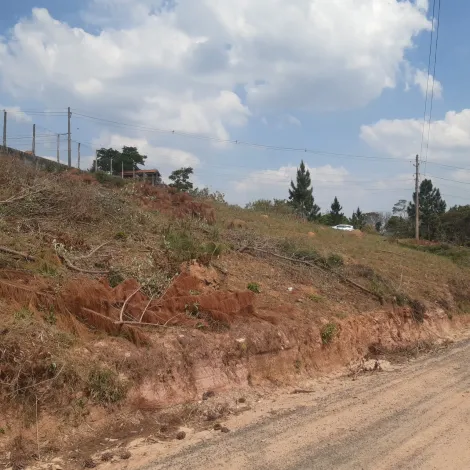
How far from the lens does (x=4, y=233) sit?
8.80m

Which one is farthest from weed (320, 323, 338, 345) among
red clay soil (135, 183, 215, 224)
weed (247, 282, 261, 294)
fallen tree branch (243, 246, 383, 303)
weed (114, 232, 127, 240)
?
red clay soil (135, 183, 215, 224)

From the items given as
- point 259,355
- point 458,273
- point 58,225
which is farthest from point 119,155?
point 259,355

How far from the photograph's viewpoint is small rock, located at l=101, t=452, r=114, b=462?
4902 mm

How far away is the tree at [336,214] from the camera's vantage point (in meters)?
65.2

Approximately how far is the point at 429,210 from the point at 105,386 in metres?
60.7

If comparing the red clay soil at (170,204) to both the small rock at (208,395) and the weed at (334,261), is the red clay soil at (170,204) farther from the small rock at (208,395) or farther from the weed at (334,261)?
the small rock at (208,395)

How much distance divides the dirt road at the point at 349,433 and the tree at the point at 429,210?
4645 centimetres

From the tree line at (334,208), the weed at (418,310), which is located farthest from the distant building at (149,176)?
the weed at (418,310)

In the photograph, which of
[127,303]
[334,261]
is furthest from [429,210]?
[127,303]

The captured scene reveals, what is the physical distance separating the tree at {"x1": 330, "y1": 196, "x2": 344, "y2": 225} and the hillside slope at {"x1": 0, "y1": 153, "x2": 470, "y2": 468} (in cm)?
5053

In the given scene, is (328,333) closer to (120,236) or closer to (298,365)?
(298,365)

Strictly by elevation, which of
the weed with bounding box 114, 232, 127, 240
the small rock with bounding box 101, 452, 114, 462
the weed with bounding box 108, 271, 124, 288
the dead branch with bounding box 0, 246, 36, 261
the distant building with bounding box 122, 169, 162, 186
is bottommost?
the small rock with bounding box 101, 452, 114, 462

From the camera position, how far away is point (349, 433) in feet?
18.7

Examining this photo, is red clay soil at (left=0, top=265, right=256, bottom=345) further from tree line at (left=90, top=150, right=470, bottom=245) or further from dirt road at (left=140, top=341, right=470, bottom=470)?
tree line at (left=90, top=150, right=470, bottom=245)
